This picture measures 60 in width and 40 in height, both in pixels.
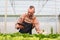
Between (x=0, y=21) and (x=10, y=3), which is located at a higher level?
(x=10, y=3)

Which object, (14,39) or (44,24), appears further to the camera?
(44,24)

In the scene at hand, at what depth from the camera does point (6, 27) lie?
370cm

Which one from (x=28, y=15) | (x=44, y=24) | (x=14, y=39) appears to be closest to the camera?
(x=14, y=39)

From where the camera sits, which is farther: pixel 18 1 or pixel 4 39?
pixel 18 1

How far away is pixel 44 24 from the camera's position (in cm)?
413

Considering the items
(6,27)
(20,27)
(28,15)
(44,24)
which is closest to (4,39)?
(20,27)

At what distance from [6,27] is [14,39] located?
290 centimetres

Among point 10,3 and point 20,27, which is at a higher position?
point 10,3

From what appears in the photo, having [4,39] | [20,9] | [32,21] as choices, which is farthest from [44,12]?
[4,39]

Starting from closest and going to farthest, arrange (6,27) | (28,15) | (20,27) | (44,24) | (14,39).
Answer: (14,39), (20,27), (28,15), (6,27), (44,24)

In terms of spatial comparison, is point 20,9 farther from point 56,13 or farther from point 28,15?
point 28,15

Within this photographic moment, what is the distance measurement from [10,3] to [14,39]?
3.49 meters

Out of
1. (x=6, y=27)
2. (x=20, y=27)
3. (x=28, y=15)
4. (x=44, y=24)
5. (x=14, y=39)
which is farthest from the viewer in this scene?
(x=44, y=24)

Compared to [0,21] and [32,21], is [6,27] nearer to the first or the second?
[0,21]
